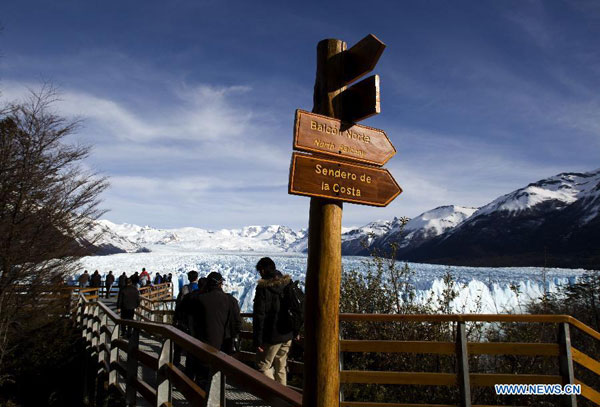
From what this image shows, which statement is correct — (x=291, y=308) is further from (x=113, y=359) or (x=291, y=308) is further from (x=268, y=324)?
(x=113, y=359)

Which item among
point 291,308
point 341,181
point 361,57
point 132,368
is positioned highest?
point 361,57

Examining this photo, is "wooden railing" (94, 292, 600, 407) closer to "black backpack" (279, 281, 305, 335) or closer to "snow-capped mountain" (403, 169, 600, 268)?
"black backpack" (279, 281, 305, 335)

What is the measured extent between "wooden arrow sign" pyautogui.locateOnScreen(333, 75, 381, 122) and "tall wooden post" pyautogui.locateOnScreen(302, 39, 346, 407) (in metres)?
0.10

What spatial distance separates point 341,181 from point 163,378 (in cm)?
238

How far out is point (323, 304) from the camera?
277 cm

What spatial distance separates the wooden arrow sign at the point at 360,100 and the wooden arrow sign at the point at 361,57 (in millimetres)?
69

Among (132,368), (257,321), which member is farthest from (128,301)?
(257,321)

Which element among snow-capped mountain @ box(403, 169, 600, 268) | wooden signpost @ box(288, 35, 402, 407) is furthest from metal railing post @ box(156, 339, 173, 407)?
snow-capped mountain @ box(403, 169, 600, 268)

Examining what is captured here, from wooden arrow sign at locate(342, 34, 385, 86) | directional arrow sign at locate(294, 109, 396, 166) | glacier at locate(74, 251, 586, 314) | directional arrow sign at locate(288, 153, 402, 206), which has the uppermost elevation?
wooden arrow sign at locate(342, 34, 385, 86)

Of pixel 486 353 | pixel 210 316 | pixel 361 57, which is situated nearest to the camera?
pixel 361 57

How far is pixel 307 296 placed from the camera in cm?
283

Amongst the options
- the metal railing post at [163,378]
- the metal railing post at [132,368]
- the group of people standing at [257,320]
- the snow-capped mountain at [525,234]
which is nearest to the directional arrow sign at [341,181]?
the metal railing post at [163,378]

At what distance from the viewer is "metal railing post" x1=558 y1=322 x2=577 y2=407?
3.89m

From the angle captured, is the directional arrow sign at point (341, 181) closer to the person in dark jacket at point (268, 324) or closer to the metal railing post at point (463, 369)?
the metal railing post at point (463, 369)
